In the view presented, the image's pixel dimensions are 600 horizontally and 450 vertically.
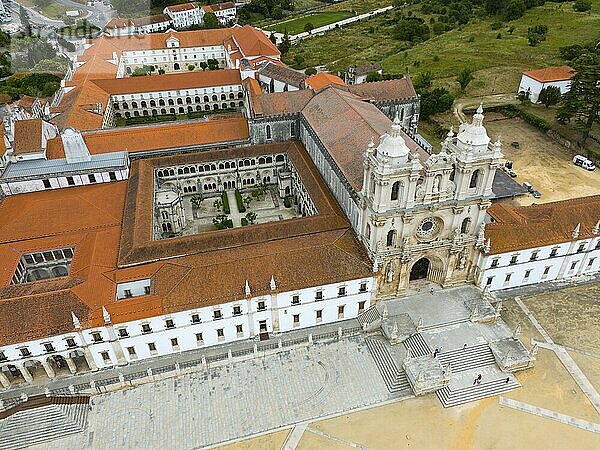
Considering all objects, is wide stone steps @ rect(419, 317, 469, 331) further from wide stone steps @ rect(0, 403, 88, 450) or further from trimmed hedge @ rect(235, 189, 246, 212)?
wide stone steps @ rect(0, 403, 88, 450)

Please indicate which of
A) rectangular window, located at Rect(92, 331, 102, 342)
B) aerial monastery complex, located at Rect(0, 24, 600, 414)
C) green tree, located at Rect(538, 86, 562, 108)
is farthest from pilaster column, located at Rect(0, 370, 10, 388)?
green tree, located at Rect(538, 86, 562, 108)

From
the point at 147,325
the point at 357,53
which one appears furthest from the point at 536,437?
the point at 357,53

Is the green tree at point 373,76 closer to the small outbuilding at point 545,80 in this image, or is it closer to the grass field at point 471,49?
the grass field at point 471,49

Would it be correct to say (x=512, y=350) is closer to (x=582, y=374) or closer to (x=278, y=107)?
(x=582, y=374)

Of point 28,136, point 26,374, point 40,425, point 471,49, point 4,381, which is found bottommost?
point 40,425

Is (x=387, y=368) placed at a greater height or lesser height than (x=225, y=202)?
lesser

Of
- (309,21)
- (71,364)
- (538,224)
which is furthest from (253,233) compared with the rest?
(309,21)

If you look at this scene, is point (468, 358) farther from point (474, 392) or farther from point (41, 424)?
point (41, 424)

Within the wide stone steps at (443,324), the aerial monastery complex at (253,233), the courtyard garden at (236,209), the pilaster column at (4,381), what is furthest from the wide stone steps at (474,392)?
the pilaster column at (4,381)
